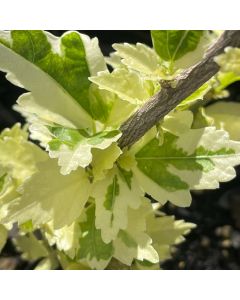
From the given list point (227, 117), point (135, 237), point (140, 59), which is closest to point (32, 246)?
point (135, 237)

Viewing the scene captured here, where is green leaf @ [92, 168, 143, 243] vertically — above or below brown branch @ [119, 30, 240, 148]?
below

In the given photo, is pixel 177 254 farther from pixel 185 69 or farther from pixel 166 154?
pixel 185 69

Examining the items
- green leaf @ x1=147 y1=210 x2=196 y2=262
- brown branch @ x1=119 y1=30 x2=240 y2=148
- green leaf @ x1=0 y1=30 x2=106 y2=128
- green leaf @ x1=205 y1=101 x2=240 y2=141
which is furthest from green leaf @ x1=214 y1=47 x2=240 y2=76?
green leaf @ x1=147 y1=210 x2=196 y2=262

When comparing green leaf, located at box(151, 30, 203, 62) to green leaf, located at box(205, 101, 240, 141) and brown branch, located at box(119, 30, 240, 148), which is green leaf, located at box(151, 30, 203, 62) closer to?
brown branch, located at box(119, 30, 240, 148)

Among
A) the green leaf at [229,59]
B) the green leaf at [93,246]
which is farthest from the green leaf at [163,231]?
the green leaf at [229,59]

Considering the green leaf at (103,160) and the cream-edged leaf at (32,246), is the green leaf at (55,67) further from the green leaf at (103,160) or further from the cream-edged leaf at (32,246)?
the cream-edged leaf at (32,246)

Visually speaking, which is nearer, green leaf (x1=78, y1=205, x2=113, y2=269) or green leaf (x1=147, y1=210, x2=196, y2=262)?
green leaf (x1=78, y1=205, x2=113, y2=269)

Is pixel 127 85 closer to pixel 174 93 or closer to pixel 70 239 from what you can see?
pixel 174 93

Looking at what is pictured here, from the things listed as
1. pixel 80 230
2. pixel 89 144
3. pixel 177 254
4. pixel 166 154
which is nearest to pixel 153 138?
pixel 166 154
